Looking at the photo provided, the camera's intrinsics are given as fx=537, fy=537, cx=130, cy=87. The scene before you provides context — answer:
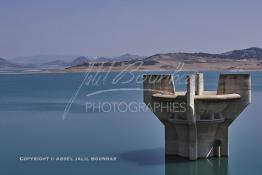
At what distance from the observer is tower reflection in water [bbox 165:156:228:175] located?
3145 cm

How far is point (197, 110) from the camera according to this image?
30828mm

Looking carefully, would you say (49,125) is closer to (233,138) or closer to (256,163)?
(233,138)

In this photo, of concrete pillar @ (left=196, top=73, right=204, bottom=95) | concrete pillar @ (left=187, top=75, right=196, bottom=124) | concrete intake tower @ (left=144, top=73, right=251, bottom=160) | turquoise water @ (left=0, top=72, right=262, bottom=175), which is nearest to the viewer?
concrete pillar @ (left=187, top=75, right=196, bottom=124)

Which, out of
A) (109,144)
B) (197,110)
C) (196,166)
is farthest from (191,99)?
(109,144)

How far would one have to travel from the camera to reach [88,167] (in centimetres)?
3288

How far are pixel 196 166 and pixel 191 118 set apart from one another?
3.14 m

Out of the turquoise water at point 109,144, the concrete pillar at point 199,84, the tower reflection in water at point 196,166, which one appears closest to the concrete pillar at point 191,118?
the tower reflection in water at point 196,166

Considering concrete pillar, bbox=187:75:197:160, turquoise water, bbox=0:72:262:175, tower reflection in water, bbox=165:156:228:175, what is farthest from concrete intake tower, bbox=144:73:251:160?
turquoise water, bbox=0:72:262:175

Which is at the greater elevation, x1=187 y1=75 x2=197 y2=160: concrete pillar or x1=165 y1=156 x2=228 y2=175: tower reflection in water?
x1=187 y1=75 x2=197 y2=160: concrete pillar

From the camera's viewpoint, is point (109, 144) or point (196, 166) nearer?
point (196, 166)

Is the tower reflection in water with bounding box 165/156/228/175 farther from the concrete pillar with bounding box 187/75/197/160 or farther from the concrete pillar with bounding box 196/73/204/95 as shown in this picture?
the concrete pillar with bounding box 196/73/204/95

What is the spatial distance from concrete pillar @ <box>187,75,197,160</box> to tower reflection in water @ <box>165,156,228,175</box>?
0.53 meters

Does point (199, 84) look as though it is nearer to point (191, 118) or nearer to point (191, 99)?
point (191, 99)

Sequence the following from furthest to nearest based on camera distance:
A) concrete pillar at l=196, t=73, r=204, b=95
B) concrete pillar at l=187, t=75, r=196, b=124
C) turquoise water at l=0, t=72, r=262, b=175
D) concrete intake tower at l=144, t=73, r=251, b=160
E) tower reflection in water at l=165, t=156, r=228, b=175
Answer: concrete pillar at l=196, t=73, r=204, b=95 → turquoise water at l=0, t=72, r=262, b=175 → tower reflection in water at l=165, t=156, r=228, b=175 → concrete intake tower at l=144, t=73, r=251, b=160 → concrete pillar at l=187, t=75, r=196, b=124
